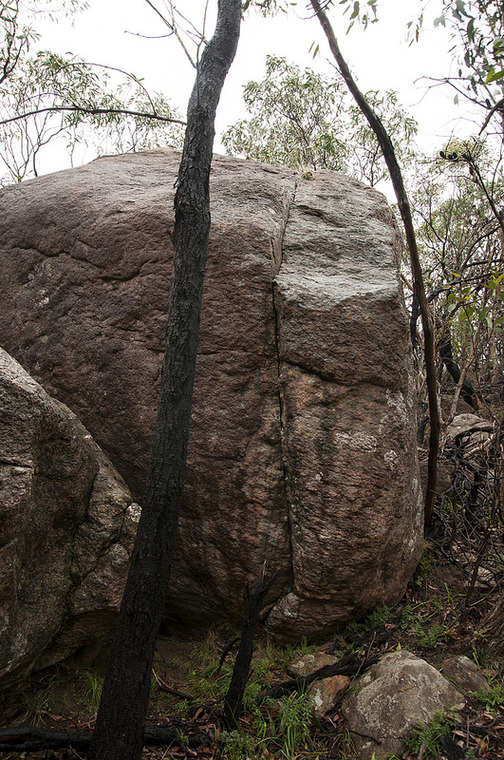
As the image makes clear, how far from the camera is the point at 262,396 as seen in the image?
3.81 m

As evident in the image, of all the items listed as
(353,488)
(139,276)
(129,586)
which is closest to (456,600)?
(353,488)

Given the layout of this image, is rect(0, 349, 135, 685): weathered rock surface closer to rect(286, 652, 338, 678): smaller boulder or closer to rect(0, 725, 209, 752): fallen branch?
rect(0, 725, 209, 752): fallen branch

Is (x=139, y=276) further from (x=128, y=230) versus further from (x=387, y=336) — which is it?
(x=387, y=336)

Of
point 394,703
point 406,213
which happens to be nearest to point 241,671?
point 394,703

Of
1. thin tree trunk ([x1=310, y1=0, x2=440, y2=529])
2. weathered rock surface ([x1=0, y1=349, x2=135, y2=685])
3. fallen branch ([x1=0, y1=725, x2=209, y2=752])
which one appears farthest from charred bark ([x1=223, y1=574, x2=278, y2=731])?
thin tree trunk ([x1=310, y1=0, x2=440, y2=529])

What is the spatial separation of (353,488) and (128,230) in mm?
2689

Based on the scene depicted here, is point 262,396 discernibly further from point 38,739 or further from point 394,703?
point 38,739

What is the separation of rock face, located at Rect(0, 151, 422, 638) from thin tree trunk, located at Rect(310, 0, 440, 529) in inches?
11.5

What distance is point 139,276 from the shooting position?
4152mm

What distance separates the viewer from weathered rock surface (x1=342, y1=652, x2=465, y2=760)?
2838mm

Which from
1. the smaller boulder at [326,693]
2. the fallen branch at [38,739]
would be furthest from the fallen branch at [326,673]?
the fallen branch at [38,739]

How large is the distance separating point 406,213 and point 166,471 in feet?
8.00

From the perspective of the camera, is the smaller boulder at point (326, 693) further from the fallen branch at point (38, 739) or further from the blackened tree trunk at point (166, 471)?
the blackened tree trunk at point (166, 471)

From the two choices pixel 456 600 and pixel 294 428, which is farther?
pixel 456 600
